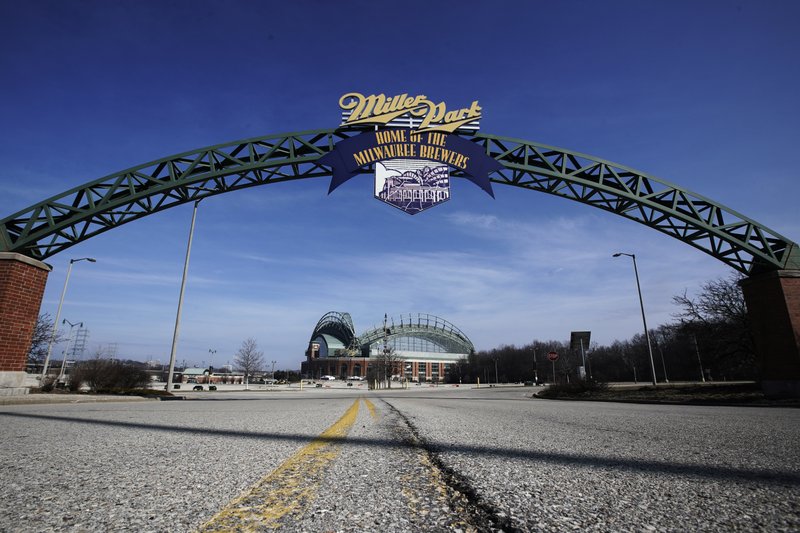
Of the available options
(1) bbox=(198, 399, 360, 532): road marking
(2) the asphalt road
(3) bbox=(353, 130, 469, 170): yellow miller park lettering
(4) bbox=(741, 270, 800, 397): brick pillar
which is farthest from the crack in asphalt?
(4) bbox=(741, 270, 800, 397): brick pillar

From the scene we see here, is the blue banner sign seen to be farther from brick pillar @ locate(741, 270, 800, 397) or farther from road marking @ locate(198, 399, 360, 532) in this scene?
road marking @ locate(198, 399, 360, 532)

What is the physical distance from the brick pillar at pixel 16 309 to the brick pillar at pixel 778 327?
25.0 m

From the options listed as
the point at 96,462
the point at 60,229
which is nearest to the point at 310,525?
the point at 96,462

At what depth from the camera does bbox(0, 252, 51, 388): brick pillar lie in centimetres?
1198

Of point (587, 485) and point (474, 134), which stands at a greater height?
point (474, 134)

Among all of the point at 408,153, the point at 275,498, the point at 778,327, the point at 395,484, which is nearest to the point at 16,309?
the point at 408,153

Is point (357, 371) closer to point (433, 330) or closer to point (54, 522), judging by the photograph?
point (433, 330)

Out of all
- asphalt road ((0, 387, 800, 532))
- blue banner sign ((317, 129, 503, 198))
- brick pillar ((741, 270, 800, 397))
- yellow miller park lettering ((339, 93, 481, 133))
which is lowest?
asphalt road ((0, 387, 800, 532))

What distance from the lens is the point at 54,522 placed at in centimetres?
144

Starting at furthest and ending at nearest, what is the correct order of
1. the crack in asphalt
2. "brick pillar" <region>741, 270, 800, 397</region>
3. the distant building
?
1. the distant building
2. "brick pillar" <region>741, 270, 800, 397</region>
3. the crack in asphalt

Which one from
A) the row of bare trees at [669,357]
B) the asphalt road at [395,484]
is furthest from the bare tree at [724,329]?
the asphalt road at [395,484]

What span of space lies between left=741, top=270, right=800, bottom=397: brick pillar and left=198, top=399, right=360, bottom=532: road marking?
672 inches

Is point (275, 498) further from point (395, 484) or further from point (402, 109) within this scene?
point (402, 109)

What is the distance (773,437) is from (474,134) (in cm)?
1360
